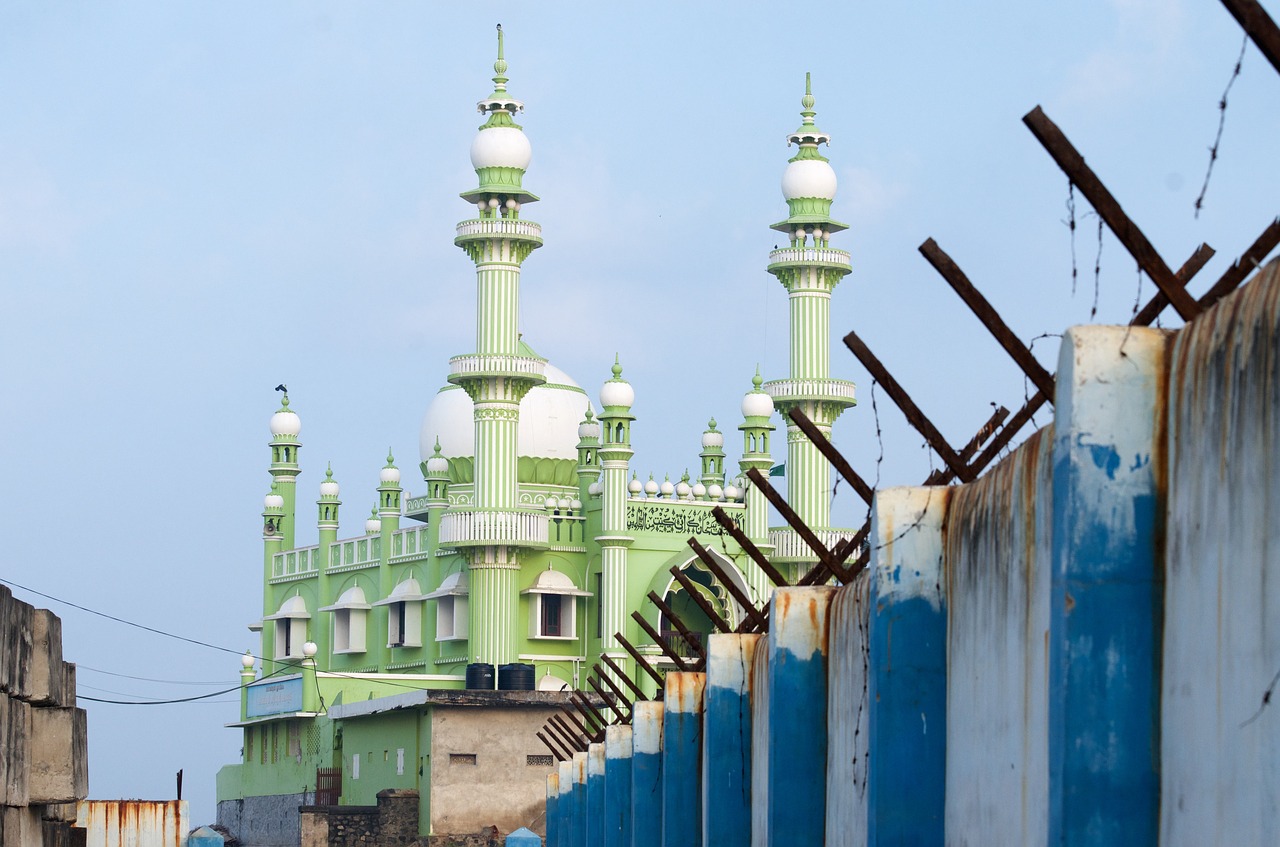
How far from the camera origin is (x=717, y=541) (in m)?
53.8

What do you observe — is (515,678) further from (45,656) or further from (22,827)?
(22,827)

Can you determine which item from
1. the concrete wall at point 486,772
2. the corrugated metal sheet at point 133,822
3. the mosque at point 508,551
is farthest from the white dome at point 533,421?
the corrugated metal sheet at point 133,822

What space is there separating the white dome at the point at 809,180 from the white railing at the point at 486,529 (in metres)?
10.9

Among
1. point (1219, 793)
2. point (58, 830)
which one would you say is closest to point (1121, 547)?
point (1219, 793)

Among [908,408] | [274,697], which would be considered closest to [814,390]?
[274,697]

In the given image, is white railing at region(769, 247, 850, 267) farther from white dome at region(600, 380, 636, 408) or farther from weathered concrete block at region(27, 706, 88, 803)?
weathered concrete block at region(27, 706, 88, 803)

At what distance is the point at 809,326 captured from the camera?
55.1 m

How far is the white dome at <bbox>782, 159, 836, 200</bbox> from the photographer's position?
55688mm

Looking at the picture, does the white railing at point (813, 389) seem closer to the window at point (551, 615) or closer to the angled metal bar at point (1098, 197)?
the window at point (551, 615)

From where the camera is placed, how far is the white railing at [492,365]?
2080 inches

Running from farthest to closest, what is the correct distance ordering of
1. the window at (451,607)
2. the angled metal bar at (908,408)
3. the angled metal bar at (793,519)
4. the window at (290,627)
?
1. the window at (290,627)
2. the window at (451,607)
3. the angled metal bar at (793,519)
4. the angled metal bar at (908,408)

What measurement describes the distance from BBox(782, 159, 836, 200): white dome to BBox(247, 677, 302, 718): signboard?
57.9 feet

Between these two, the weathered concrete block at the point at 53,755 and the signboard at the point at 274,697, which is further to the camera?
the signboard at the point at 274,697

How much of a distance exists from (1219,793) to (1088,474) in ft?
4.06
